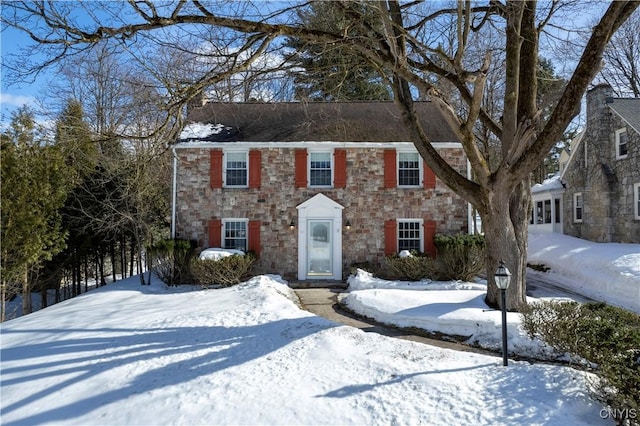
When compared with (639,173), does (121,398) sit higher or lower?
lower

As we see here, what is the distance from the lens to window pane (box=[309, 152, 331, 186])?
13414 millimetres

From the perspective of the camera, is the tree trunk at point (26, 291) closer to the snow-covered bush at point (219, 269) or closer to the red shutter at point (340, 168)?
the snow-covered bush at point (219, 269)

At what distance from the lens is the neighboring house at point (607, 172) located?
15.1 metres

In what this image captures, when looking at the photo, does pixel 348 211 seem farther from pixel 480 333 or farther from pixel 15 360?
pixel 15 360

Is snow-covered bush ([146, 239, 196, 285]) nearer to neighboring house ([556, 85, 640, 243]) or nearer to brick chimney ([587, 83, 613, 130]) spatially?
neighboring house ([556, 85, 640, 243])

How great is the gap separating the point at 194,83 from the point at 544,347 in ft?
25.7

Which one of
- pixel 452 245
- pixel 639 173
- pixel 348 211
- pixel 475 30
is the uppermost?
pixel 475 30

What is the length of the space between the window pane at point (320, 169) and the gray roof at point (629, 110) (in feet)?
40.0

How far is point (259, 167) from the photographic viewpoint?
13336 millimetres

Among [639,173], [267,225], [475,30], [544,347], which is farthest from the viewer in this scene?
[639,173]

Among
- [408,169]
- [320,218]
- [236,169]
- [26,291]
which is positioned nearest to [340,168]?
[320,218]

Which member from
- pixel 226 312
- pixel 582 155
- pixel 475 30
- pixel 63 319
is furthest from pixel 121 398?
pixel 582 155

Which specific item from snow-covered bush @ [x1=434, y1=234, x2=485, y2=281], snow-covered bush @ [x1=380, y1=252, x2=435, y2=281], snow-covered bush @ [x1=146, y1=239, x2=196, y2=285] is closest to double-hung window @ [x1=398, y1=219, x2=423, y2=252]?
snow-covered bush @ [x1=380, y1=252, x2=435, y2=281]

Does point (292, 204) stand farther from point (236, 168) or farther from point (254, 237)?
point (236, 168)
